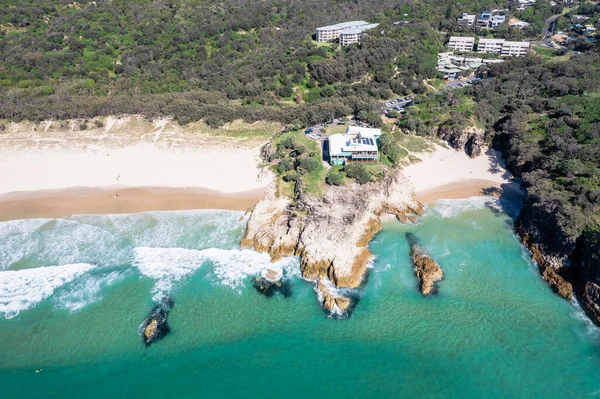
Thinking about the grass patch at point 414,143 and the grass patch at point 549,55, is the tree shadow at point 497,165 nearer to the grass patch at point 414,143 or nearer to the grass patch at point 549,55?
the grass patch at point 414,143

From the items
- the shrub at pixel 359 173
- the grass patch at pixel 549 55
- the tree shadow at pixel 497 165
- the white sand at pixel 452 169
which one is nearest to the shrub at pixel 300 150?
the shrub at pixel 359 173

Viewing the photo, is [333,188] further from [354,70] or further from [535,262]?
[354,70]

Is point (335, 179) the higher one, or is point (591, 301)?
point (335, 179)

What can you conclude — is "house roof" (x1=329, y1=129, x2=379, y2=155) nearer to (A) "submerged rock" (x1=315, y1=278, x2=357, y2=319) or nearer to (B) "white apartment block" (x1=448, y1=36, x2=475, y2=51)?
(A) "submerged rock" (x1=315, y1=278, x2=357, y2=319)

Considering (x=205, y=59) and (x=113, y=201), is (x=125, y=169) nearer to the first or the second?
(x=113, y=201)

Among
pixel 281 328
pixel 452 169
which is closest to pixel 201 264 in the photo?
pixel 281 328

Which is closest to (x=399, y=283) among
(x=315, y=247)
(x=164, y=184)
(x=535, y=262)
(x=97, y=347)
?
(x=315, y=247)
